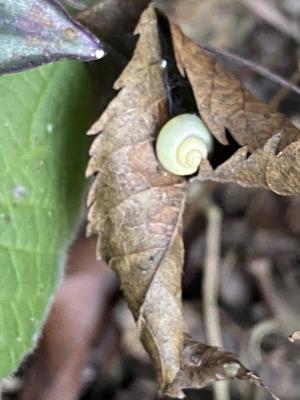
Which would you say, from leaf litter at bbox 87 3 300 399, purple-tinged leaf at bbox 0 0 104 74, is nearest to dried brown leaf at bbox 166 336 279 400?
A: leaf litter at bbox 87 3 300 399

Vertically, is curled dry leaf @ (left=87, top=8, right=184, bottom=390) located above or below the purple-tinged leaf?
below

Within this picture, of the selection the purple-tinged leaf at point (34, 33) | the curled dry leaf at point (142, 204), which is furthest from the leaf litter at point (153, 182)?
the purple-tinged leaf at point (34, 33)

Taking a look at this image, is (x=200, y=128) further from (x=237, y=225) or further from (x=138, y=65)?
(x=237, y=225)

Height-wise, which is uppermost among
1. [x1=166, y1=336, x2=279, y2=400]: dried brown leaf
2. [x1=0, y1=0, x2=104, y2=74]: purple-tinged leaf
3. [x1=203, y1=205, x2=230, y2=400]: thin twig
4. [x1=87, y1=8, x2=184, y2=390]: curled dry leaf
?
[x1=0, y1=0, x2=104, y2=74]: purple-tinged leaf

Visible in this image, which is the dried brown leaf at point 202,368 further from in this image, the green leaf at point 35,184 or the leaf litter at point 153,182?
the green leaf at point 35,184

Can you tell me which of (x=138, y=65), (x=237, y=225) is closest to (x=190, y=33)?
(x=237, y=225)

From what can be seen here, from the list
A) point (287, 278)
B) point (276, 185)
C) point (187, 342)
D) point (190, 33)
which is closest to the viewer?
point (276, 185)

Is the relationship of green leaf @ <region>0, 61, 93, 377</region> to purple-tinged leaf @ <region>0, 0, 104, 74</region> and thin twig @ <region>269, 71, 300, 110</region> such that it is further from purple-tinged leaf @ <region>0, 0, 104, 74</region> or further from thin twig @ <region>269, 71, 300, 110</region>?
thin twig @ <region>269, 71, 300, 110</region>
